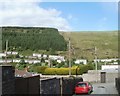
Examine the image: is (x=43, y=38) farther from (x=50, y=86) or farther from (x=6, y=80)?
(x=6, y=80)

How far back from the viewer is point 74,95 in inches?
1093

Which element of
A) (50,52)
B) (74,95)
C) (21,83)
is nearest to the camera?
(21,83)

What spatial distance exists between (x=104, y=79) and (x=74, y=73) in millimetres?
5221

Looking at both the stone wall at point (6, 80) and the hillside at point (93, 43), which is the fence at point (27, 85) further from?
the hillside at point (93, 43)

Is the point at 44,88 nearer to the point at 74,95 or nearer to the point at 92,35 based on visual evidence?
the point at 74,95

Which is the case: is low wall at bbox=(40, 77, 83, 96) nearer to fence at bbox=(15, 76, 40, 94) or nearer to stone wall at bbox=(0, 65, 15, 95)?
fence at bbox=(15, 76, 40, 94)

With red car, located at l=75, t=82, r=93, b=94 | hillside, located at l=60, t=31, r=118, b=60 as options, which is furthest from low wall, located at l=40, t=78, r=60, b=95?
hillside, located at l=60, t=31, r=118, b=60

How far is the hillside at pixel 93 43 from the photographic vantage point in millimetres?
115481

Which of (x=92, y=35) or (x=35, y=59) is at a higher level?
(x=92, y=35)

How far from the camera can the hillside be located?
379 ft

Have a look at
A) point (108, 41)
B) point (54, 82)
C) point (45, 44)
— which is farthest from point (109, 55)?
point (54, 82)

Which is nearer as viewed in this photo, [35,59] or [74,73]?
[74,73]

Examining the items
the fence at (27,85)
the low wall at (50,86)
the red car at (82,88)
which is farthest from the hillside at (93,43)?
the fence at (27,85)

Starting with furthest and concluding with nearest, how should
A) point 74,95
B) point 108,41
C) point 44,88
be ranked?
point 108,41
point 74,95
point 44,88
